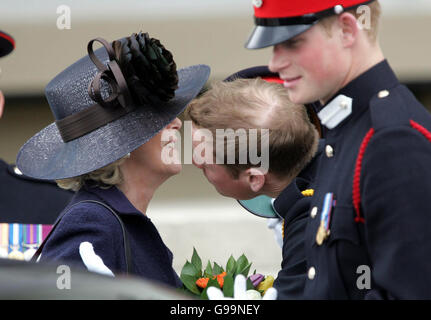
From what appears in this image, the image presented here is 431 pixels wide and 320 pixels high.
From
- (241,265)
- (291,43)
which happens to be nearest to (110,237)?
(241,265)

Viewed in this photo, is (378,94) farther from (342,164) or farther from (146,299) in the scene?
(146,299)

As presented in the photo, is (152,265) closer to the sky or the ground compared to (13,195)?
closer to the sky

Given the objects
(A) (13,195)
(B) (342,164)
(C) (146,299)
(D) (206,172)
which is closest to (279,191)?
(D) (206,172)

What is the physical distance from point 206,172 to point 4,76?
4.13m

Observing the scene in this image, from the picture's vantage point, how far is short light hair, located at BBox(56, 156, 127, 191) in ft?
9.26

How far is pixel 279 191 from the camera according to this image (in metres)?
2.84

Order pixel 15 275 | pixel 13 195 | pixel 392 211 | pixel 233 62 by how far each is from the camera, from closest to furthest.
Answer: pixel 15 275
pixel 392 211
pixel 13 195
pixel 233 62

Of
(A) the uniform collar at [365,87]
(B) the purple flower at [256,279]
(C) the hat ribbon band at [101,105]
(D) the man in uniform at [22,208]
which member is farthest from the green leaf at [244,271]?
(D) the man in uniform at [22,208]

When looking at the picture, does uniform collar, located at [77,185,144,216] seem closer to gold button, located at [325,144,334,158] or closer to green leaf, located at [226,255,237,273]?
green leaf, located at [226,255,237,273]

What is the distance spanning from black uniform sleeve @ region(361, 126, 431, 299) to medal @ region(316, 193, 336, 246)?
140 mm

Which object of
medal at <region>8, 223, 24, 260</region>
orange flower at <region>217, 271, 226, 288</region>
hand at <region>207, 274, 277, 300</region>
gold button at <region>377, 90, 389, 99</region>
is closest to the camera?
gold button at <region>377, 90, 389, 99</region>

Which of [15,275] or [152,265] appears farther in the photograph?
[152,265]

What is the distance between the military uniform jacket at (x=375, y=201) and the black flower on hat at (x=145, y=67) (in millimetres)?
735

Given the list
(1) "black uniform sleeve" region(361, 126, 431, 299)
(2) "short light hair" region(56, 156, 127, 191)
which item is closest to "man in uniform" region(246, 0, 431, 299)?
(1) "black uniform sleeve" region(361, 126, 431, 299)
